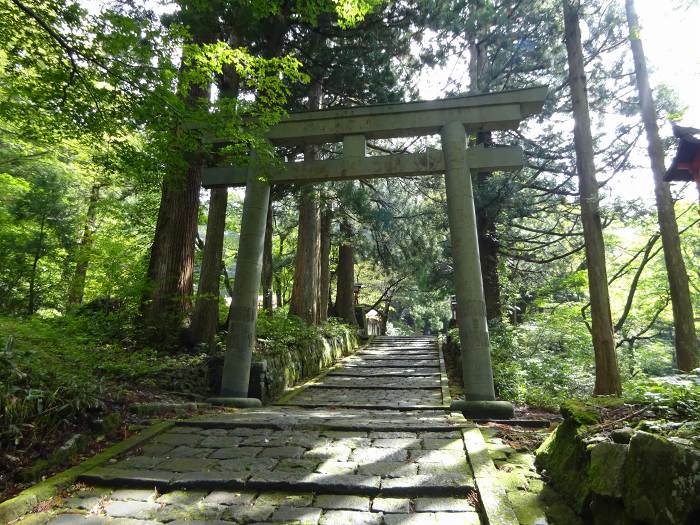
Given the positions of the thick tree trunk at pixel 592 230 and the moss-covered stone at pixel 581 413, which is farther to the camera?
the thick tree trunk at pixel 592 230

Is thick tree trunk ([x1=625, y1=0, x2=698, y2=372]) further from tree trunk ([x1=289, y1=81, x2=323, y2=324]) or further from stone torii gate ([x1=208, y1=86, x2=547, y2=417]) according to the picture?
tree trunk ([x1=289, y1=81, x2=323, y2=324])

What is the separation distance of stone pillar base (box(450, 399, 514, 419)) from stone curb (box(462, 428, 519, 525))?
1881 millimetres

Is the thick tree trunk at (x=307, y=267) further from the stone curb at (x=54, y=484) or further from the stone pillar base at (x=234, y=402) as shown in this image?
the stone curb at (x=54, y=484)

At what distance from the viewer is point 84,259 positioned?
12961 millimetres

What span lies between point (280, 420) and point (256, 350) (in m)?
3.75

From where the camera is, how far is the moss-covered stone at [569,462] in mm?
2539

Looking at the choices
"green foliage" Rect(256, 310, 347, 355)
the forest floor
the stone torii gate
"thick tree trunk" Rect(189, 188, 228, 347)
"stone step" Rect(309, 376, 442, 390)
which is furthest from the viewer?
"stone step" Rect(309, 376, 442, 390)

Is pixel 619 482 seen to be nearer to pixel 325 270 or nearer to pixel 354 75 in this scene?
pixel 354 75

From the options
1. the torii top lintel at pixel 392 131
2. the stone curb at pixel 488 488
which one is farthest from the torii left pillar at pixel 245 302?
the stone curb at pixel 488 488

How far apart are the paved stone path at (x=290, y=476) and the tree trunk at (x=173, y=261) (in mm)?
3320

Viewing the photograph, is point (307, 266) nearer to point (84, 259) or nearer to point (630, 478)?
point (84, 259)

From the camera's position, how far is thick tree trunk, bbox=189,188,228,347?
8070 mm

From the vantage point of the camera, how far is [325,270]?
16859mm

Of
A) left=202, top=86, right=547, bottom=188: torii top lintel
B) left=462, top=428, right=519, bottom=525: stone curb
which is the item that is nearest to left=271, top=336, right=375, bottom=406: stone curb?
left=202, top=86, right=547, bottom=188: torii top lintel
